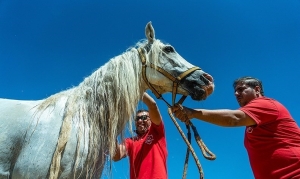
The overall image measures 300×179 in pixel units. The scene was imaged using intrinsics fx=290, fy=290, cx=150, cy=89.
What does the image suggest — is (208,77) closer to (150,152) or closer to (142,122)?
(150,152)

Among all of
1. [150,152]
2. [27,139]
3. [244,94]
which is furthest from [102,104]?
[244,94]

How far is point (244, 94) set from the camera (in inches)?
140

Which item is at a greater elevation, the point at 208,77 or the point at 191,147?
the point at 208,77

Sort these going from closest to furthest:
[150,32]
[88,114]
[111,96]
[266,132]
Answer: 1. [88,114]
2. [111,96]
3. [266,132]
4. [150,32]

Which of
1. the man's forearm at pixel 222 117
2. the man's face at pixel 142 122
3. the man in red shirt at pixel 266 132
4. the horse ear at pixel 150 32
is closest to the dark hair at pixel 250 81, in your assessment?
the man in red shirt at pixel 266 132


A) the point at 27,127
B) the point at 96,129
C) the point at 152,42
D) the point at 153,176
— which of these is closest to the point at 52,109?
the point at 27,127

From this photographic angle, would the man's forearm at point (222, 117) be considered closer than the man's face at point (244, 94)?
Yes

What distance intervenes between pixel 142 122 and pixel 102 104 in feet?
5.60

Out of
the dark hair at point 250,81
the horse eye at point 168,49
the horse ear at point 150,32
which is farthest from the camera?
the dark hair at point 250,81

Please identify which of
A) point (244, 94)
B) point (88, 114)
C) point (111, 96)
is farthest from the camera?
point (244, 94)

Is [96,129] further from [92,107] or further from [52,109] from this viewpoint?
[52,109]

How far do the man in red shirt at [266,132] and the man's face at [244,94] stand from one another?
0.38m

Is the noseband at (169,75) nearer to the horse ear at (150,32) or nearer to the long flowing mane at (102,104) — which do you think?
the long flowing mane at (102,104)

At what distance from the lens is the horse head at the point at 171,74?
285 centimetres
